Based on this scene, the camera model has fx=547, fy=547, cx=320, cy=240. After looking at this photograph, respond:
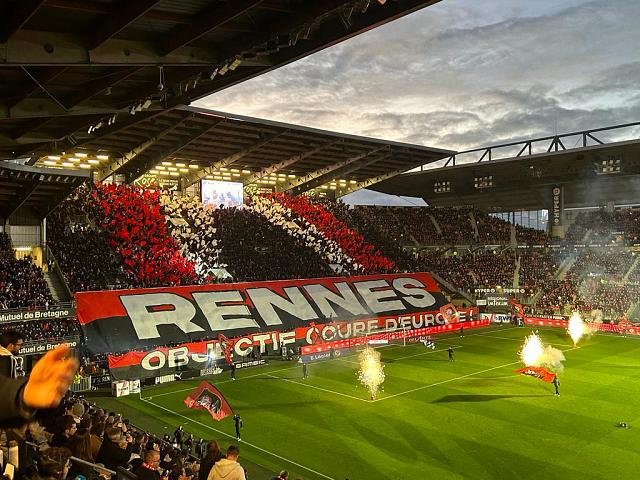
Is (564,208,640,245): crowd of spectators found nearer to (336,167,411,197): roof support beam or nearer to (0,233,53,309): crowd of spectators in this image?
(336,167,411,197): roof support beam

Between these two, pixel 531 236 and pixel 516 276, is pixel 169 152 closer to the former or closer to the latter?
pixel 516 276

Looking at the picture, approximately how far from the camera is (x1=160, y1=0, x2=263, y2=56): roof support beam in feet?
46.9

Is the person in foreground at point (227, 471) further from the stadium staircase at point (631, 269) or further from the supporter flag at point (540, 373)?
the stadium staircase at point (631, 269)

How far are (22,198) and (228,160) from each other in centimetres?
2076

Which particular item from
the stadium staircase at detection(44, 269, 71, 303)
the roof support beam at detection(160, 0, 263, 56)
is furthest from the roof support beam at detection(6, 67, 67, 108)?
the stadium staircase at detection(44, 269, 71, 303)

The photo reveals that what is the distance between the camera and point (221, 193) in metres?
57.8

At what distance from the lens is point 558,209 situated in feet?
218

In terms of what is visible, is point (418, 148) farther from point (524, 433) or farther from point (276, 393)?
point (524, 433)

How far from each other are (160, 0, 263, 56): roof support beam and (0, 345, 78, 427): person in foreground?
12.9 m

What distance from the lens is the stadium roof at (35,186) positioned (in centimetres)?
2672

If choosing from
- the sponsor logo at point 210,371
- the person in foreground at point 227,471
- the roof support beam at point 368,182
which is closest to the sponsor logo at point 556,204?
the roof support beam at point 368,182

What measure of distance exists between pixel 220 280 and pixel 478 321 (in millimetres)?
27179

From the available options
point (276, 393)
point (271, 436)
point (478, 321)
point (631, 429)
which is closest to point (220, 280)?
point (276, 393)

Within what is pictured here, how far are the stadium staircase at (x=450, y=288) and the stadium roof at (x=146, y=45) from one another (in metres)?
47.5
